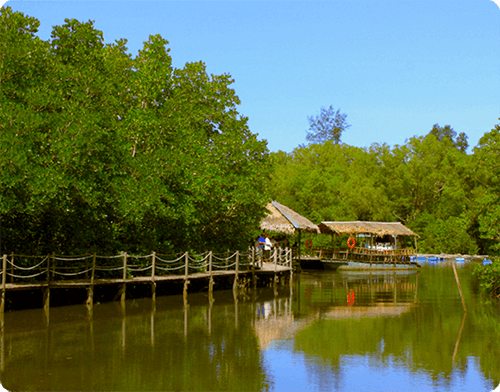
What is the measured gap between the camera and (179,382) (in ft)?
37.2

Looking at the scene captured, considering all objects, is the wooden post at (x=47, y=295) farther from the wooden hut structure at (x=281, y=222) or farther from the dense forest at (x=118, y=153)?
the wooden hut structure at (x=281, y=222)

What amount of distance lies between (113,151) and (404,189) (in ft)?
175

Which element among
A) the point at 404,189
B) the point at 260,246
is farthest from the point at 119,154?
the point at 404,189

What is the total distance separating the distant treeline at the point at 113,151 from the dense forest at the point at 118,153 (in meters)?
0.04

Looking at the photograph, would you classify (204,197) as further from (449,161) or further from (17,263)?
(449,161)

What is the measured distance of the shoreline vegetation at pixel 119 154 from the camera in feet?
58.5

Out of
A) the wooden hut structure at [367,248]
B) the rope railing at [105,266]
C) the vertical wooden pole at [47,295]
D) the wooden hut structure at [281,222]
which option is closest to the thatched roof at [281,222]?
the wooden hut structure at [281,222]

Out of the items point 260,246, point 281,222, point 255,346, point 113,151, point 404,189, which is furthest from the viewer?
point 404,189

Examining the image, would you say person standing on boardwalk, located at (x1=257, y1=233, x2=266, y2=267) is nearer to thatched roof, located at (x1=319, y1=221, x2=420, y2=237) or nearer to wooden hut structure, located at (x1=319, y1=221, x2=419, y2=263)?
thatched roof, located at (x1=319, y1=221, x2=420, y2=237)

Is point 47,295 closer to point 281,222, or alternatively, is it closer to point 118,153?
point 118,153

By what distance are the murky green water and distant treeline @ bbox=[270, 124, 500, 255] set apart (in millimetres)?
36790

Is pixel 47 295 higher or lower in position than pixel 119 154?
lower

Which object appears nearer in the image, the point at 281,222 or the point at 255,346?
the point at 255,346

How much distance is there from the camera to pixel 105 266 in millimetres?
22359
